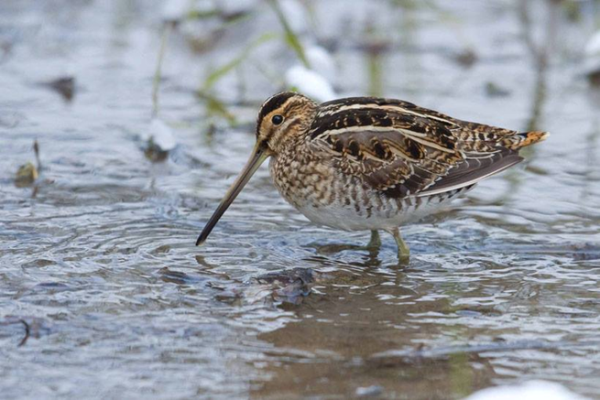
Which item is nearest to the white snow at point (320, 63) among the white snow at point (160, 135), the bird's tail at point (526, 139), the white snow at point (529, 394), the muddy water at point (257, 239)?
the muddy water at point (257, 239)

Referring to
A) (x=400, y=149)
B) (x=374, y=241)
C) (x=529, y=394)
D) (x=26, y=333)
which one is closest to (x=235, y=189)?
(x=374, y=241)

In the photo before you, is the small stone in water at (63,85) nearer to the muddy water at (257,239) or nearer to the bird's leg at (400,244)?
the muddy water at (257,239)

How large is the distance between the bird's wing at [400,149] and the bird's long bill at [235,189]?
336 millimetres

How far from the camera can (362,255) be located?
5.93 m

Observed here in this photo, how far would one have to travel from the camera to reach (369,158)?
581 cm

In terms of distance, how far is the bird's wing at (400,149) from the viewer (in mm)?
5812

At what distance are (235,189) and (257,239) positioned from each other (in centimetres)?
31

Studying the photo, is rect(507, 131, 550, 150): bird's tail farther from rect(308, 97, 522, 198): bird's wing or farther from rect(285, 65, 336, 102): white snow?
rect(285, 65, 336, 102): white snow

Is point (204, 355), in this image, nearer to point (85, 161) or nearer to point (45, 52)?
point (85, 161)

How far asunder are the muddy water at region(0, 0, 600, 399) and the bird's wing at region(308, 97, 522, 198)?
0.38 m

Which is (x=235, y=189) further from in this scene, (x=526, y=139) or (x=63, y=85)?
(x=63, y=85)

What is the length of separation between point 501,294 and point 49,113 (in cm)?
395

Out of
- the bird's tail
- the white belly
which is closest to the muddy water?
the white belly

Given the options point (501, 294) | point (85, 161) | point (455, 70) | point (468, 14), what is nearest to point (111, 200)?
point (85, 161)
